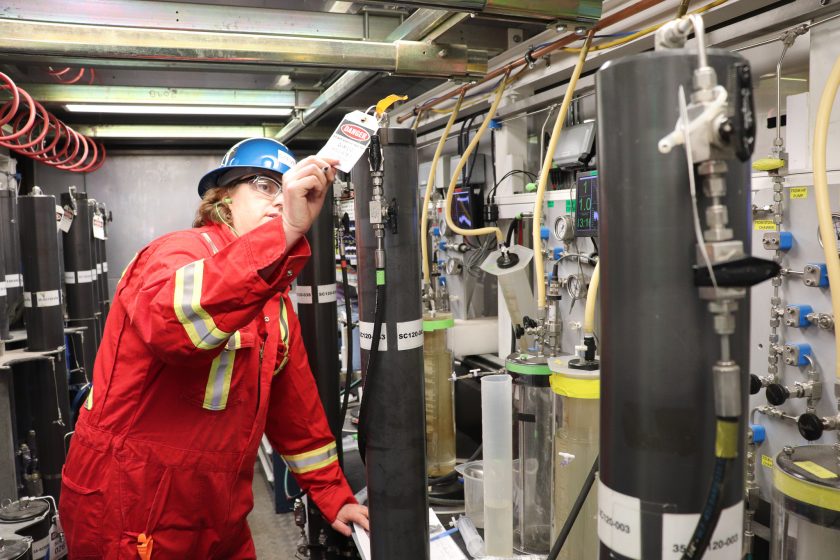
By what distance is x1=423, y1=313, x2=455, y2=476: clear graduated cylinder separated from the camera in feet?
7.93

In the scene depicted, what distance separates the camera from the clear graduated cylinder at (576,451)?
1326 mm

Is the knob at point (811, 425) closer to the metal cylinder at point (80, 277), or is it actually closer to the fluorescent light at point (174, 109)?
the fluorescent light at point (174, 109)

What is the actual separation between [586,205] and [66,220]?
3911 mm

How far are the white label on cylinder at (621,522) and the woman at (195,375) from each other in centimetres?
70

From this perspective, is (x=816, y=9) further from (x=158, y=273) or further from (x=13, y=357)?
(x=13, y=357)

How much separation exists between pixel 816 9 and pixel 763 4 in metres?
0.24

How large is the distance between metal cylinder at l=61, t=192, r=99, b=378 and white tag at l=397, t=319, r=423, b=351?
12.4 ft

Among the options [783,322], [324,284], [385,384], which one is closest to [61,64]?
[324,284]

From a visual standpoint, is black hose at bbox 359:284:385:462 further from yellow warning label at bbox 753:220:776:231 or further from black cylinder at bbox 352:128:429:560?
yellow warning label at bbox 753:220:776:231

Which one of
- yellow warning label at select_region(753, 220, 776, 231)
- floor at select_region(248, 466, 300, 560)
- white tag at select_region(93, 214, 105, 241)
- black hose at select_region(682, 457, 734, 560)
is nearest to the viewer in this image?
black hose at select_region(682, 457, 734, 560)

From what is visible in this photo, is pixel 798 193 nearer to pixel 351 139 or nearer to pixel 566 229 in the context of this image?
pixel 566 229

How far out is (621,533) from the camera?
0.76 metres

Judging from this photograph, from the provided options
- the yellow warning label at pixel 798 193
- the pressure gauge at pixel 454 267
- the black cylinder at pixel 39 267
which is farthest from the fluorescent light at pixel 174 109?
the yellow warning label at pixel 798 193

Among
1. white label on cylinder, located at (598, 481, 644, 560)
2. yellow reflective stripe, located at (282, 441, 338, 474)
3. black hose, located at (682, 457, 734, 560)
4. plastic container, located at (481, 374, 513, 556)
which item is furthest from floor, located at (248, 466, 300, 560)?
black hose, located at (682, 457, 734, 560)
